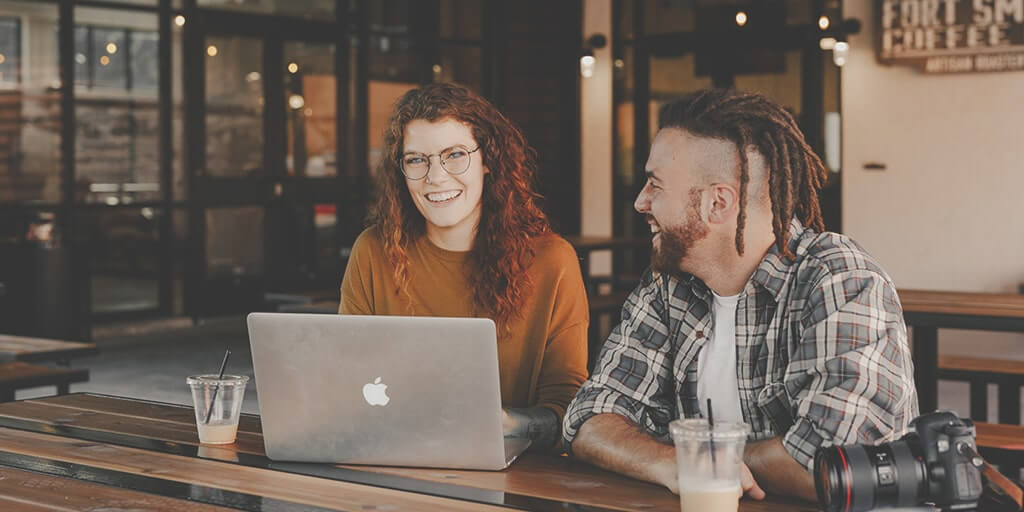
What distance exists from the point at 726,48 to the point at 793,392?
27.6ft

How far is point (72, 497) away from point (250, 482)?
0.86ft

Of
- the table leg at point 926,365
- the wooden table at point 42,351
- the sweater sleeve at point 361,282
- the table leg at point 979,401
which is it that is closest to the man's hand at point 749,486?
the sweater sleeve at point 361,282

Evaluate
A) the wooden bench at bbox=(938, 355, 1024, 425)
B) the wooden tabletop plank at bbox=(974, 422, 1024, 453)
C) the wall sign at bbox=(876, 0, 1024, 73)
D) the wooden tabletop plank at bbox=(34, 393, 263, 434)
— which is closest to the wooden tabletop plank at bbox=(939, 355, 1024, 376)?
the wooden bench at bbox=(938, 355, 1024, 425)

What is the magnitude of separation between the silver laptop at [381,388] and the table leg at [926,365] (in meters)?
2.97

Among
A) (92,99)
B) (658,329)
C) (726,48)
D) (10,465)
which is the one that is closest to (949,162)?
(726,48)

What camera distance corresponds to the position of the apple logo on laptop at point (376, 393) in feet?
6.00

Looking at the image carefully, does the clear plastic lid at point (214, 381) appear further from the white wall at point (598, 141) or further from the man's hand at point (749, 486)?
the white wall at point (598, 141)

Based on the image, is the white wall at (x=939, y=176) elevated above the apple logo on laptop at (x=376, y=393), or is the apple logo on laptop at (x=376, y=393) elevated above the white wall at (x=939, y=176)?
the white wall at (x=939, y=176)

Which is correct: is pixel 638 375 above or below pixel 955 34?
below

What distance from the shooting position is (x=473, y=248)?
259cm

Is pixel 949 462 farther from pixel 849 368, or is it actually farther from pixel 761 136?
pixel 761 136

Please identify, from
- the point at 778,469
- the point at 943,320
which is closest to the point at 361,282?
the point at 778,469

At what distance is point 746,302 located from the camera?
2.00 metres

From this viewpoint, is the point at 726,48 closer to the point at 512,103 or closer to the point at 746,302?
the point at 512,103
